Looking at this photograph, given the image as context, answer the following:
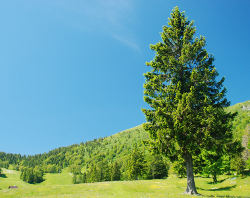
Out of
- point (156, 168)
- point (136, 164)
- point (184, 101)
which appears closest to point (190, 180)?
point (184, 101)

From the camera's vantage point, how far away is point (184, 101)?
59.3 ft

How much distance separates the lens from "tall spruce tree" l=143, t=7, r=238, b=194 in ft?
57.6

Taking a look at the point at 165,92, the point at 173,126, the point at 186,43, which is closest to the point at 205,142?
the point at 173,126

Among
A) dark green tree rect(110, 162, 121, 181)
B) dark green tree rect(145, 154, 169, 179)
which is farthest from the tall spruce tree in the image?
dark green tree rect(110, 162, 121, 181)

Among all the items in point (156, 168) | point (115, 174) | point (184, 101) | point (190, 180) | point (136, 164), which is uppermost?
point (184, 101)

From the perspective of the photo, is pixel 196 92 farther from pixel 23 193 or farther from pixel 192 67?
pixel 23 193

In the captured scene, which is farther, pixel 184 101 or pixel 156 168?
pixel 156 168

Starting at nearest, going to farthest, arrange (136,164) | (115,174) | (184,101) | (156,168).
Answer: (184,101) < (136,164) < (156,168) < (115,174)

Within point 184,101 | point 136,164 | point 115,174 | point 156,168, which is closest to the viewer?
point 184,101

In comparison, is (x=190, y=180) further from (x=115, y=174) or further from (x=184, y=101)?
(x=115, y=174)

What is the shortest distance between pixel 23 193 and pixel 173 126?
1399 inches

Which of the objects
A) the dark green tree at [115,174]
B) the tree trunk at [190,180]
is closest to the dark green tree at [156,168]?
the dark green tree at [115,174]

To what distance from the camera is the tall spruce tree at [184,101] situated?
17.6 metres

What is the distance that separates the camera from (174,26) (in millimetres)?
23094
